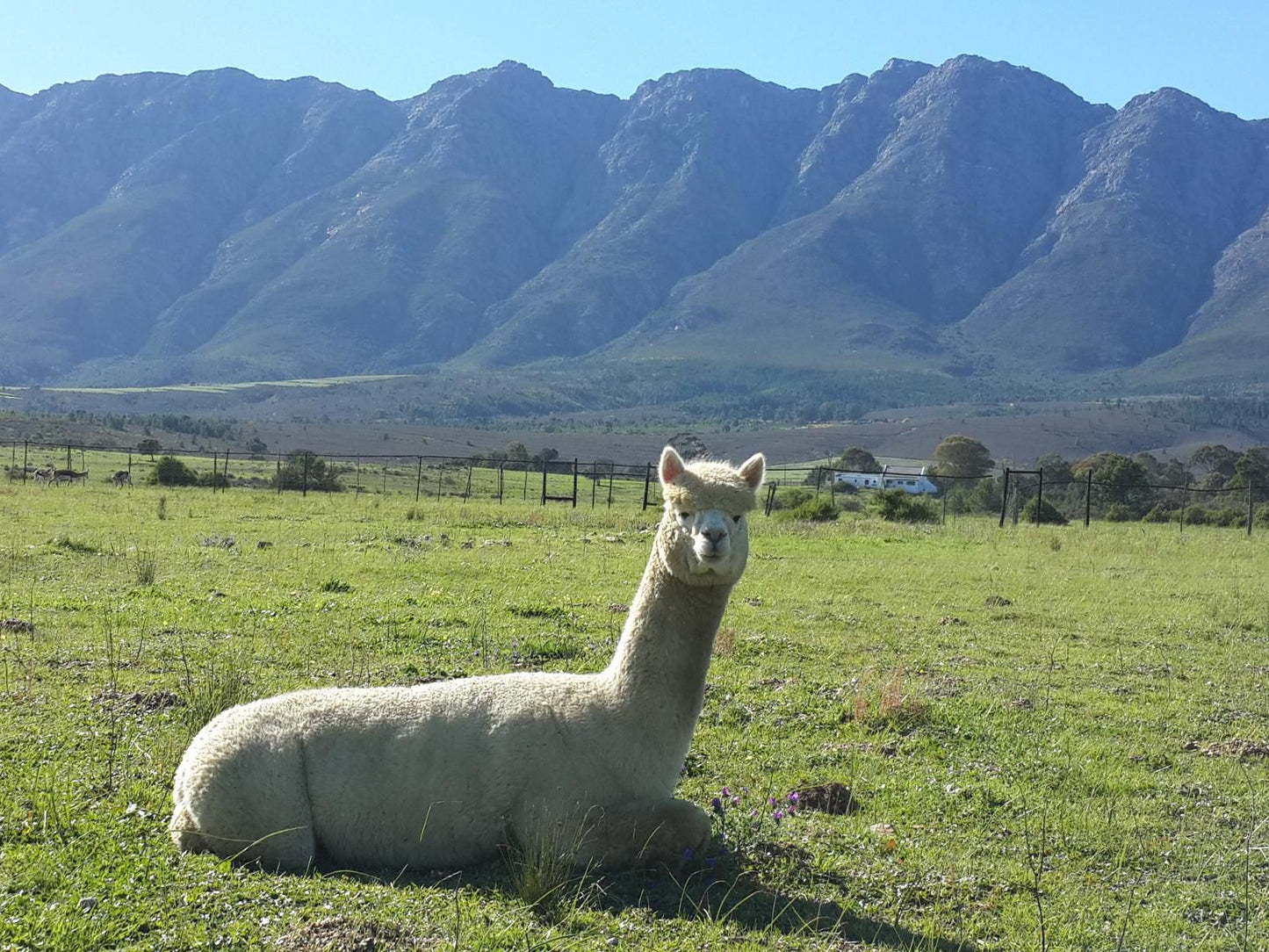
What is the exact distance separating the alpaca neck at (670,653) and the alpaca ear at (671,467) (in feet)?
1.57

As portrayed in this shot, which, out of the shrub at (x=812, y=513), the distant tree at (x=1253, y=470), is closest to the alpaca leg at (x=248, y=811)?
the shrub at (x=812, y=513)

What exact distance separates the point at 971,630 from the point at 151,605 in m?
11.0

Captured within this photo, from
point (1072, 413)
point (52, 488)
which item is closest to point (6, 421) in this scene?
point (52, 488)

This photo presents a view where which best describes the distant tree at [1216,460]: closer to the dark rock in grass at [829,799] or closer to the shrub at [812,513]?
the shrub at [812,513]

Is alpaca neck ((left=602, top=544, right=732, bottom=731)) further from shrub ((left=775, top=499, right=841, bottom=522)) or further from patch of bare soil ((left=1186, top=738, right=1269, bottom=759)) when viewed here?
shrub ((left=775, top=499, right=841, bottom=522))

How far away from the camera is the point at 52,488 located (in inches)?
1494

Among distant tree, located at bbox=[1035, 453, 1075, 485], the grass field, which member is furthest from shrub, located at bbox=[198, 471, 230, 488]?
distant tree, located at bbox=[1035, 453, 1075, 485]

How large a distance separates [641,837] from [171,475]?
44.8m

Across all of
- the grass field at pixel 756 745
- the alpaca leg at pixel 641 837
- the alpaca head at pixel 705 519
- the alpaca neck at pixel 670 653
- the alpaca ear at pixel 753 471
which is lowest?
the grass field at pixel 756 745

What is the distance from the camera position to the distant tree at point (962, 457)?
9006 centimetres

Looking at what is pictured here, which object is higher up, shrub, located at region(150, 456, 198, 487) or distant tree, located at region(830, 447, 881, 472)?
distant tree, located at region(830, 447, 881, 472)

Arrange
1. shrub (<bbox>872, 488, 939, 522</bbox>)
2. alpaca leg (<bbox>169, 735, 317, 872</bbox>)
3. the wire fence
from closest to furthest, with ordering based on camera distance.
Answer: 1. alpaca leg (<bbox>169, 735, 317, 872</bbox>)
2. shrub (<bbox>872, 488, 939, 522</bbox>)
3. the wire fence

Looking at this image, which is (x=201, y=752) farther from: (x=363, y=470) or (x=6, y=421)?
(x=6, y=421)

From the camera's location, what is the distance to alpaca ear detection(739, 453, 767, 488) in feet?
22.5
